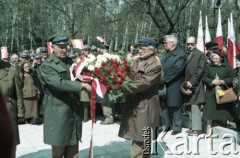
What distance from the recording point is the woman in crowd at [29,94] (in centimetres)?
873

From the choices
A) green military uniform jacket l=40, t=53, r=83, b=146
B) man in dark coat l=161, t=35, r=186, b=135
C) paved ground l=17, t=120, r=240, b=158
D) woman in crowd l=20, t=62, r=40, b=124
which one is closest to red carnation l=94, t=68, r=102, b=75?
green military uniform jacket l=40, t=53, r=83, b=146

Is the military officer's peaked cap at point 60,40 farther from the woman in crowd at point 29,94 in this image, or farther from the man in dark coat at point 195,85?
the woman in crowd at point 29,94

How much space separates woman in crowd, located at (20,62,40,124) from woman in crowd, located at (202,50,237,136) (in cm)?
413

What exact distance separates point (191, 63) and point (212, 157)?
202 cm

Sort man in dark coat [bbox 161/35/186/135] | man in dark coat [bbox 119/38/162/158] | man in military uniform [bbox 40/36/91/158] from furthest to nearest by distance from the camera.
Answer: man in dark coat [bbox 161/35/186/135]
man in dark coat [bbox 119/38/162/158]
man in military uniform [bbox 40/36/91/158]

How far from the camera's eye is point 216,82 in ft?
22.8

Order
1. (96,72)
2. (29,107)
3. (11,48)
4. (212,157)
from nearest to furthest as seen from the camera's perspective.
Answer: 1. (96,72)
2. (212,157)
3. (29,107)
4. (11,48)

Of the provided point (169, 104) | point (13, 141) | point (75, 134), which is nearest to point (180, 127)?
point (169, 104)

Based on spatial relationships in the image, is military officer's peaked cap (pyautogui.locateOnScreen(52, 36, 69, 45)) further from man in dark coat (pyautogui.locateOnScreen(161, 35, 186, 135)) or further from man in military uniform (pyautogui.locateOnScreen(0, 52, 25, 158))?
man in dark coat (pyautogui.locateOnScreen(161, 35, 186, 135))

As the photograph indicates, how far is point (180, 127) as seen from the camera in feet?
24.2

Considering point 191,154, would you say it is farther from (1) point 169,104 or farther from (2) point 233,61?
(2) point 233,61

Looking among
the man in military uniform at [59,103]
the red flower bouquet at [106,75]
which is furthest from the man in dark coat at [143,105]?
the man in military uniform at [59,103]

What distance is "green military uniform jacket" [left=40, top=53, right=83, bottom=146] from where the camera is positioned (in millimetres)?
4266

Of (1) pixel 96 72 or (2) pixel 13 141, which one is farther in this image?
(1) pixel 96 72
